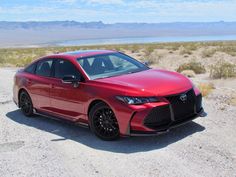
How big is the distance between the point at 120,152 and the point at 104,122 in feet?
2.42

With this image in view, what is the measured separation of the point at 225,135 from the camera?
22.5 feet

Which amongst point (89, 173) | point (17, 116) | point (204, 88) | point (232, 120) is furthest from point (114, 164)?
point (204, 88)

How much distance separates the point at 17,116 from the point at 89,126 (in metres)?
2.91

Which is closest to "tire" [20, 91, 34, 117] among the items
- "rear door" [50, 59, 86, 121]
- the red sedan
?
the red sedan

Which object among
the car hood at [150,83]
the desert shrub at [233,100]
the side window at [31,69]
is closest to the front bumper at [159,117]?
the car hood at [150,83]

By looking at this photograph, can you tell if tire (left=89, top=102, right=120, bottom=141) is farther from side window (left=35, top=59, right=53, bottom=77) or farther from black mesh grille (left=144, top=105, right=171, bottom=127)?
side window (left=35, top=59, right=53, bottom=77)

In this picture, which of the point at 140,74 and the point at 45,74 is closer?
the point at 140,74

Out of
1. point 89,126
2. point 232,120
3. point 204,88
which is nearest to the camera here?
point 89,126

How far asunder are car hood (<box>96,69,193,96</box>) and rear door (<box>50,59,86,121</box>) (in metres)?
0.54

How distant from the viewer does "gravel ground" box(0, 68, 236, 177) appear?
5562mm

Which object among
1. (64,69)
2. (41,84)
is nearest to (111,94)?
(64,69)

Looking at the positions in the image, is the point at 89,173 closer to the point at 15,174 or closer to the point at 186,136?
the point at 15,174

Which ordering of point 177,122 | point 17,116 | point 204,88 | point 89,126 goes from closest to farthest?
point 177,122 → point 89,126 → point 17,116 → point 204,88

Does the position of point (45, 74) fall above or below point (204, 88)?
above
